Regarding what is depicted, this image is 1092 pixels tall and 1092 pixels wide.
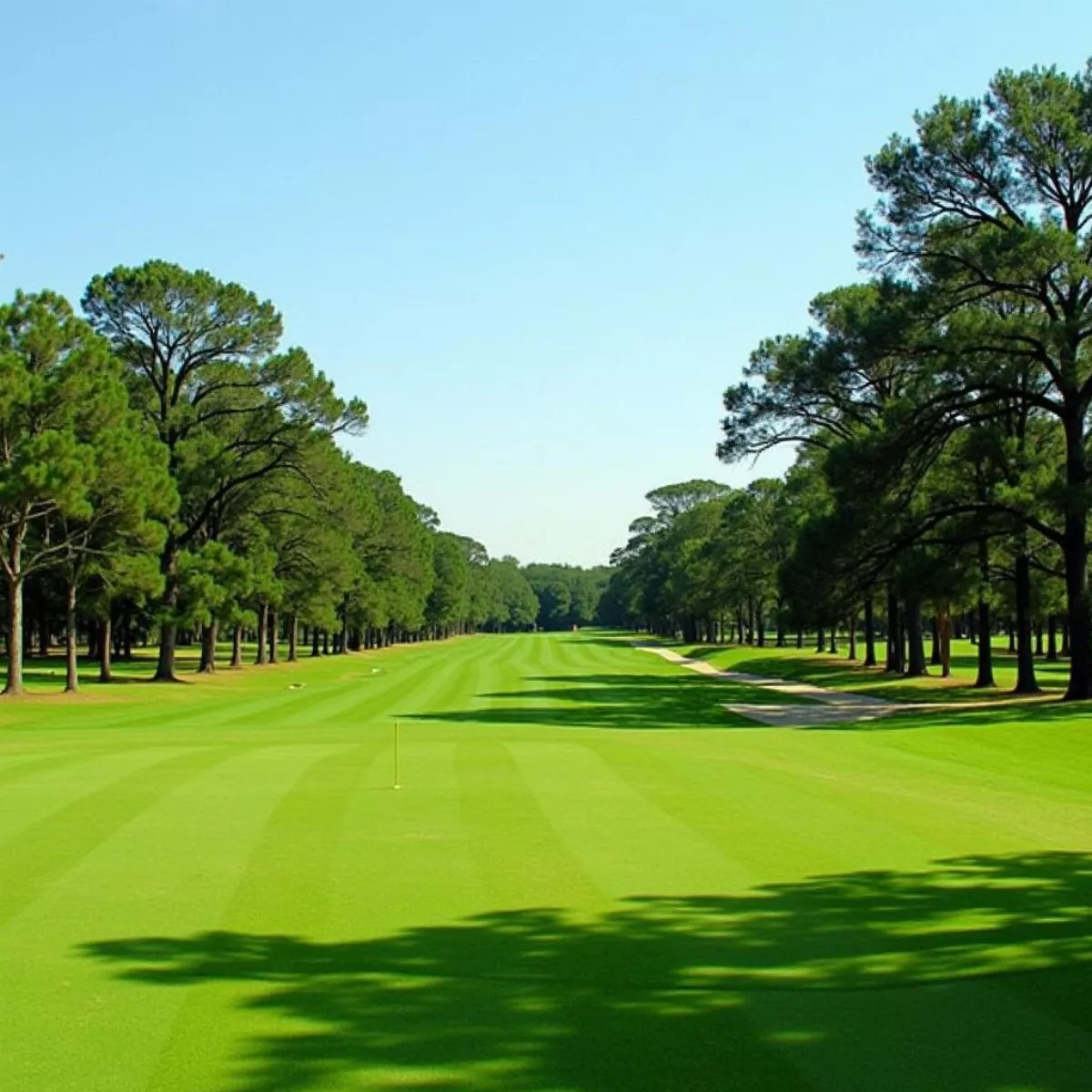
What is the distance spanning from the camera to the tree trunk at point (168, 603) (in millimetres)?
54088

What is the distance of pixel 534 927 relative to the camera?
28.2 feet

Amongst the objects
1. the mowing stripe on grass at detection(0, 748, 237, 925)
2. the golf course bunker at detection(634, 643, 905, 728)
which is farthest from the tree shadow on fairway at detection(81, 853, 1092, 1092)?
the golf course bunker at detection(634, 643, 905, 728)

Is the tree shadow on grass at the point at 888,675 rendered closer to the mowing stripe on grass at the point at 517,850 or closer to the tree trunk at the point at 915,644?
the tree trunk at the point at 915,644

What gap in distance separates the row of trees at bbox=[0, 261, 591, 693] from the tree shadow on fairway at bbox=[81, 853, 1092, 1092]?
→ 112 ft

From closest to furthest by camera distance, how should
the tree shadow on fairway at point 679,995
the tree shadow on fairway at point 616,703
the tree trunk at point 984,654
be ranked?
the tree shadow on fairway at point 679,995 → the tree shadow on fairway at point 616,703 → the tree trunk at point 984,654

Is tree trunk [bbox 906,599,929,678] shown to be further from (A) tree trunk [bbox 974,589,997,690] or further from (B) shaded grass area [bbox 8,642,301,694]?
(B) shaded grass area [bbox 8,642,301,694]

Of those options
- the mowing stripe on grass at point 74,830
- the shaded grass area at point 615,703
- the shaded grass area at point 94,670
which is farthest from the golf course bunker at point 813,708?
the shaded grass area at point 94,670

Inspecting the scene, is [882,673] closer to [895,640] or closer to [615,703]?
[895,640]

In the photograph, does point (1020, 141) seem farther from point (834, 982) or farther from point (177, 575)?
point (177, 575)

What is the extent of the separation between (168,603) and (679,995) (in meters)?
50.8

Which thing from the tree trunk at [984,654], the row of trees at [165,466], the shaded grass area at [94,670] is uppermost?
the row of trees at [165,466]

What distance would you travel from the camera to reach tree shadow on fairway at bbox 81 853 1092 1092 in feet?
19.3

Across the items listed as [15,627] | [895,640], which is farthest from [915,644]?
[15,627]

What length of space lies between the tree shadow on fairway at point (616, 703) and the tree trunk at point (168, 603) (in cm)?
1465
